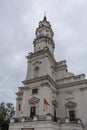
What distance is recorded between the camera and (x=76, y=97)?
28.6m

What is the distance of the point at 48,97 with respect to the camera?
27.1 metres

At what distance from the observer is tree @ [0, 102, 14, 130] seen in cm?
3741

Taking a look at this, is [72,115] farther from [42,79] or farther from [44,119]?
[42,79]

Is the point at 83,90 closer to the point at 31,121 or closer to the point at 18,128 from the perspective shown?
the point at 31,121

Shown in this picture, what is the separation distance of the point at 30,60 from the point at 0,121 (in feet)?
54.6

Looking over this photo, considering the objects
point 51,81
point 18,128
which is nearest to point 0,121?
point 18,128

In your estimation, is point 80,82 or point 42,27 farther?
point 42,27

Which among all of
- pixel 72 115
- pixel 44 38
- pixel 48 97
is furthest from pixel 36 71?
pixel 72 115

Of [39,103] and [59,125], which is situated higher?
[39,103]

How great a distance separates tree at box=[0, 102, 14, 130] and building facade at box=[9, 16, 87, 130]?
21.6ft

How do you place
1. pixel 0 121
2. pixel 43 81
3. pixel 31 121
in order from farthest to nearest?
pixel 0 121, pixel 43 81, pixel 31 121

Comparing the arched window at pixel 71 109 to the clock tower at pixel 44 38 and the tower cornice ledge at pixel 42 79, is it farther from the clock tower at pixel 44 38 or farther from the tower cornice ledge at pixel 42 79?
the clock tower at pixel 44 38

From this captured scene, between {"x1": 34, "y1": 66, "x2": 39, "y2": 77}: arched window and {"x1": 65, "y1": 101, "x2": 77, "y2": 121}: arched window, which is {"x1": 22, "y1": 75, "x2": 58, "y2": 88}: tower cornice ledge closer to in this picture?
{"x1": 34, "y1": 66, "x2": 39, "y2": 77}: arched window

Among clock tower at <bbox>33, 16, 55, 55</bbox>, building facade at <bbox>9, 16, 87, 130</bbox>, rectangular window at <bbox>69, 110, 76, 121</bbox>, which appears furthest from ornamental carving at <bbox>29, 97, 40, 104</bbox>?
clock tower at <bbox>33, 16, 55, 55</bbox>
